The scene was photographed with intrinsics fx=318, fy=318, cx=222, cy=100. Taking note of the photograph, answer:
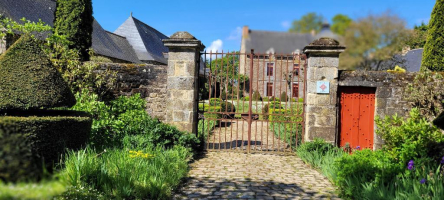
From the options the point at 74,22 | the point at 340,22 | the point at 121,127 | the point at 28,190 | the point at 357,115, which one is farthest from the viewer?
the point at 74,22

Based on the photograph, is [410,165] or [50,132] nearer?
[410,165]

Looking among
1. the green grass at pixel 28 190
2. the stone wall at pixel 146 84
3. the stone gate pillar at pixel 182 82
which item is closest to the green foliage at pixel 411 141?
the stone gate pillar at pixel 182 82

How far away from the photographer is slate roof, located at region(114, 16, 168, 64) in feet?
94.5

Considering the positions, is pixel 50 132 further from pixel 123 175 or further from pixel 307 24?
pixel 307 24

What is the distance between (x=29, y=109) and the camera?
14.4ft

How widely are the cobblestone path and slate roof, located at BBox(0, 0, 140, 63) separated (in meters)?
14.2

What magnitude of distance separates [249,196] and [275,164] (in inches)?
80.8

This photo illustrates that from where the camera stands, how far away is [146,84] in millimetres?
7109

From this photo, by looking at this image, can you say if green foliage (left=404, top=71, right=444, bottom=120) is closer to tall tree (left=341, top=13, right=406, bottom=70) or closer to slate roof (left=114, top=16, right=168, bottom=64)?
tall tree (left=341, top=13, right=406, bottom=70)

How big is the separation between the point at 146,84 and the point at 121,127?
4.70 ft

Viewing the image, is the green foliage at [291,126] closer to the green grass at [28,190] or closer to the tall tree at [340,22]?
the tall tree at [340,22]

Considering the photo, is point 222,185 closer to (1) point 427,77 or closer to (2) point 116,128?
(2) point 116,128

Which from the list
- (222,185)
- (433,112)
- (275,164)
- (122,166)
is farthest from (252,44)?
(122,166)

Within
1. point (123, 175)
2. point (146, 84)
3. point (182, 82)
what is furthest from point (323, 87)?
point (123, 175)
